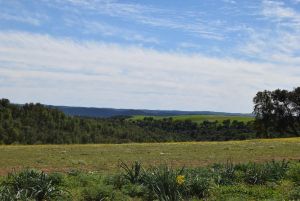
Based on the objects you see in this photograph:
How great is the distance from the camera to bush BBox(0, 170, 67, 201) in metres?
11.2

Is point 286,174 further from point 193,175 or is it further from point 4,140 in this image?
point 4,140

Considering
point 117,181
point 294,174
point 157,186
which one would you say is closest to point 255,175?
point 294,174

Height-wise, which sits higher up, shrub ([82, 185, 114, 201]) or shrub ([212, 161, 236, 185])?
shrub ([212, 161, 236, 185])

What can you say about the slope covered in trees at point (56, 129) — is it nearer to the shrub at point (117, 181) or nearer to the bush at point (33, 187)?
the shrub at point (117, 181)

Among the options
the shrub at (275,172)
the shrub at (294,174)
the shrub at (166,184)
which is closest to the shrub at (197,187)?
the shrub at (166,184)

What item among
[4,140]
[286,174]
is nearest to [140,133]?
[4,140]

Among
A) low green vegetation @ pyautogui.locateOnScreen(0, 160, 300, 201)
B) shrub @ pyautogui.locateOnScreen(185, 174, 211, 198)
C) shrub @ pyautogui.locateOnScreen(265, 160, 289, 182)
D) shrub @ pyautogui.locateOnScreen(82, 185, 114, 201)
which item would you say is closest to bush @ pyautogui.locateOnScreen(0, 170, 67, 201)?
low green vegetation @ pyautogui.locateOnScreen(0, 160, 300, 201)

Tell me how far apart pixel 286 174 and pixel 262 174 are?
3.80ft

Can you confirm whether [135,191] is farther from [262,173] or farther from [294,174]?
[294,174]

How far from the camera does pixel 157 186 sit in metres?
11.5

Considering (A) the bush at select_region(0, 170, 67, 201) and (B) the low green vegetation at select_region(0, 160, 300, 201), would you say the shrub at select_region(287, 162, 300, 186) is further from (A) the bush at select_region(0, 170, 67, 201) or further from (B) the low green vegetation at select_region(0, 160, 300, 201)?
(A) the bush at select_region(0, 170, 67, 201)

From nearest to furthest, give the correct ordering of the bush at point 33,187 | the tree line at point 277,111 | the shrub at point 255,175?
the bush at point 33,187, the shrub at point 255,175, the tree line at point 277,111

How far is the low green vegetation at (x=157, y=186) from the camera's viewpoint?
1152 cm

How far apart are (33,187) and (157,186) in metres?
2.71
